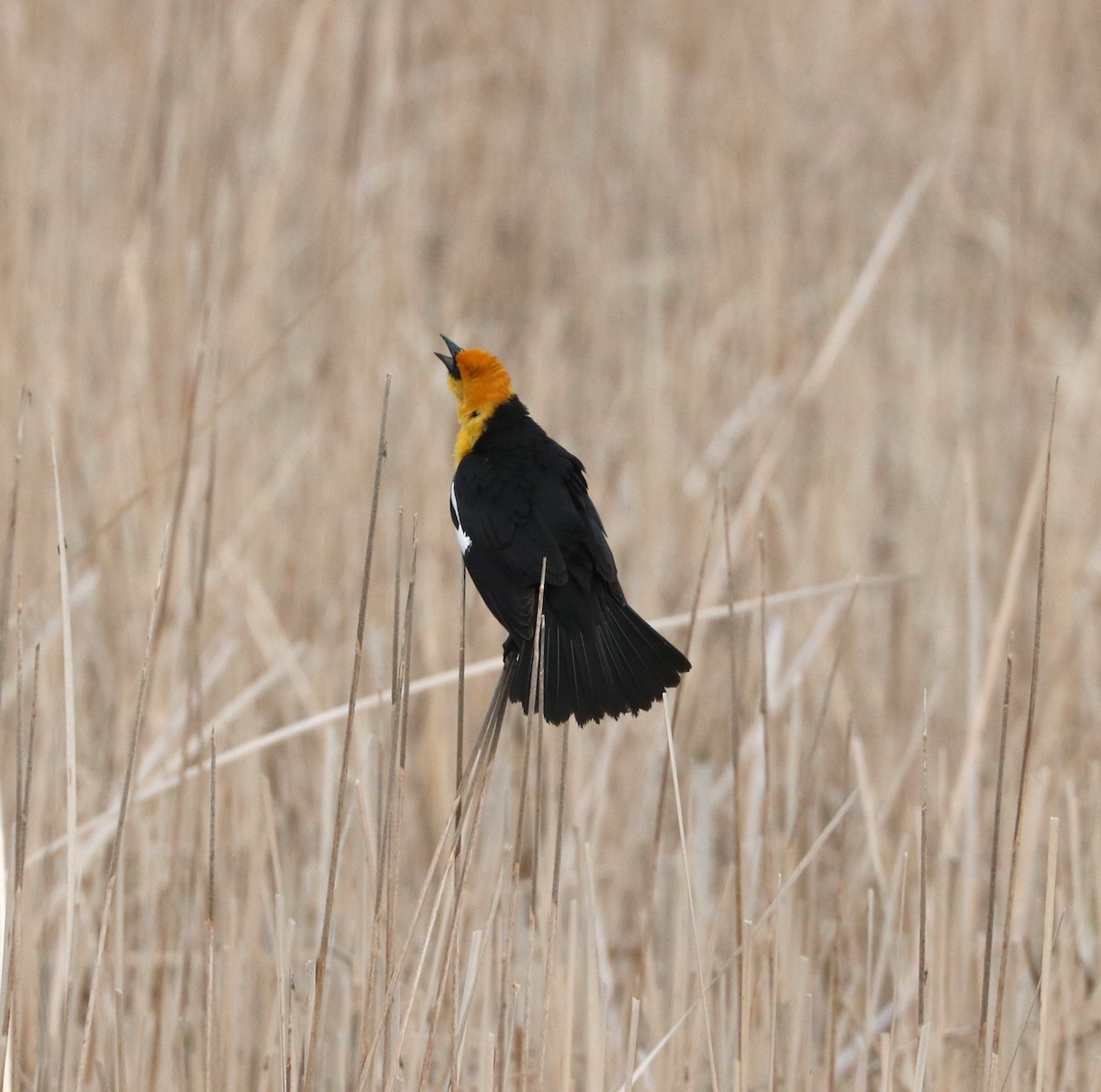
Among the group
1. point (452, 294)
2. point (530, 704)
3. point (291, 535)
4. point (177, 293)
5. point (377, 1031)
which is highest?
point (452, 294)

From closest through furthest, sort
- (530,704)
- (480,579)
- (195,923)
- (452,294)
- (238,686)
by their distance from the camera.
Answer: (530,704)
(480,579)
(195,923)
(238,686)
(452,294)

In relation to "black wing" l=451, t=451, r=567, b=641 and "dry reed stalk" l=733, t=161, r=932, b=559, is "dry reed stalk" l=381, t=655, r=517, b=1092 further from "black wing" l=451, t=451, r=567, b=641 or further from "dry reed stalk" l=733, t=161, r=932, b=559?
"dry reed stalk" l=733, t=161, r=932, b=559

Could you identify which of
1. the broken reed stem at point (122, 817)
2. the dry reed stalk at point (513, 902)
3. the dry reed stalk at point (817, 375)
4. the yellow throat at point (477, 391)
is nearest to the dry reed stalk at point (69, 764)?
the broken reed stem at point (122, 817)

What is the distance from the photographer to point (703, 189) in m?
3.39

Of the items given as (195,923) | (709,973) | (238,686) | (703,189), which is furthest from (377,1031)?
(703,189)

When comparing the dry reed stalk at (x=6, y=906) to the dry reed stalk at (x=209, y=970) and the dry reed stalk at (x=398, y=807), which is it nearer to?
the dry reed stalk at (x=209, y=970)

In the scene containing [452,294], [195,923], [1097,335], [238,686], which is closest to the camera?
[195,923]

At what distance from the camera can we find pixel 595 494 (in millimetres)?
2842

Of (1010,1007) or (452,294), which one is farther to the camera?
(452,294)

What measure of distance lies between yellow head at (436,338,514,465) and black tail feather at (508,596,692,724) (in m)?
0.38

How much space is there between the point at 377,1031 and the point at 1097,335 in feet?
7.75

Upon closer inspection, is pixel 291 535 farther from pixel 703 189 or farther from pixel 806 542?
pixel 703 189

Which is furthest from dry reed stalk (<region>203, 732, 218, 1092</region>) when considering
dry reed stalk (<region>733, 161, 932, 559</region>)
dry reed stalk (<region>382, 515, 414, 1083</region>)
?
dry reed stalk (<region>733, 161, 932, 559</region>)

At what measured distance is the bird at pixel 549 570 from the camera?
1236mm
